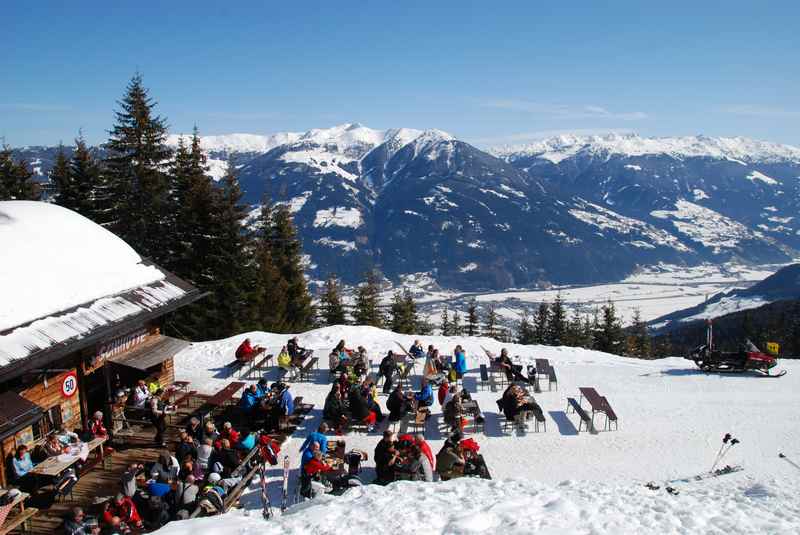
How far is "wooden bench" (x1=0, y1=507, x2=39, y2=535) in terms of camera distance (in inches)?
385

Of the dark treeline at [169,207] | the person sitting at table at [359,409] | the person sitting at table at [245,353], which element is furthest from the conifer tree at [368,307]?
the person sitting at table at [359,409]

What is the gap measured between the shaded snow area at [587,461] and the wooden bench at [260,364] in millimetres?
590

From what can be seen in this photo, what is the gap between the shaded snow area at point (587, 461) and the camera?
8.67 metres

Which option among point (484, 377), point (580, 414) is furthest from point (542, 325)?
point (580, 414)

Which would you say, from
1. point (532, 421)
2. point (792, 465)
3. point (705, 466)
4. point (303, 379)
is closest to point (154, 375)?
point (303, 379)

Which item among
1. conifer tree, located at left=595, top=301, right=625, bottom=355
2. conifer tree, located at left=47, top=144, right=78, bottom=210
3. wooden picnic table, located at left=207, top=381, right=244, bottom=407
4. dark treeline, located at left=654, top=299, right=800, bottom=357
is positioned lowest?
dark treeline, located at left=654, top=299, right=800, bottom=357

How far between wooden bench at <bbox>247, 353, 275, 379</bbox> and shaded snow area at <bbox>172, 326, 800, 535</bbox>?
23.2 inches

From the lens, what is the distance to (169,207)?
3653cm

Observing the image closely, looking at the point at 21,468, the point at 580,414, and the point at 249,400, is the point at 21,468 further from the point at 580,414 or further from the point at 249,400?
the point at 580,414

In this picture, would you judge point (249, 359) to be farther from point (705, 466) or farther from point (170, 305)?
point (705, 466)

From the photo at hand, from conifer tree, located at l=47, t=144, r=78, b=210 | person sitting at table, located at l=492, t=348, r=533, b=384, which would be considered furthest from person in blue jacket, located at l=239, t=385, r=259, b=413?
conifer tree, located at l=47, t=144, r=78, b=210

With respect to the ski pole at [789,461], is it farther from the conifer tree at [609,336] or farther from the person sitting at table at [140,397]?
the conifer tree at [609,336]

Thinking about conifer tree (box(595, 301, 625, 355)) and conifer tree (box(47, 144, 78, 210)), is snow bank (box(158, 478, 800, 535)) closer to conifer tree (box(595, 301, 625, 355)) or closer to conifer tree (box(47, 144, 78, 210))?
conifer tree (box(47, 144, 78, 210))

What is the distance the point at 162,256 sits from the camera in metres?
36.9
